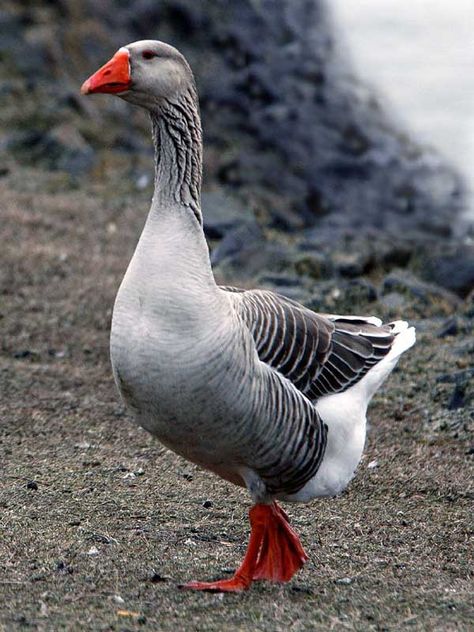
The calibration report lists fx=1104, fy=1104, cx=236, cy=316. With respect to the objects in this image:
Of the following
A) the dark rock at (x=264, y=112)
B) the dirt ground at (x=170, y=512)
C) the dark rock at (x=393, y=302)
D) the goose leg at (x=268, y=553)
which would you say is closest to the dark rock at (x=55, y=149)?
the dark rock at (x=264, y=112)

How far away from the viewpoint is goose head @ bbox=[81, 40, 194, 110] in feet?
16.7

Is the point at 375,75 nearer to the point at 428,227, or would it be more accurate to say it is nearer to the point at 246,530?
the point at 428,227

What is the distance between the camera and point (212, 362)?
4828 mm

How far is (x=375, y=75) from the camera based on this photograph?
26.5m

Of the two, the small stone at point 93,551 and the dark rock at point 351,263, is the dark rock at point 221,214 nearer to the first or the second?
the dark rock at point 351,263

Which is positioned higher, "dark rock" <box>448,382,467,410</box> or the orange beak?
the orange beak

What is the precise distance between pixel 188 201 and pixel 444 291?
6.29m

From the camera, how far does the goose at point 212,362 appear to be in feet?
16.0

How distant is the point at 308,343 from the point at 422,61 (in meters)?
24.2

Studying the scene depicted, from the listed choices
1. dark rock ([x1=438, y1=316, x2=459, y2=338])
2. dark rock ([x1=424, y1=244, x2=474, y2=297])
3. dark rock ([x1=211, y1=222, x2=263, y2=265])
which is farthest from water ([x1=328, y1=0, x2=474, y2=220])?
dark rock ([x1=438, y1=316, x2=459, y2=338])

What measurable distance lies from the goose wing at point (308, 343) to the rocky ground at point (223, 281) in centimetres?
94

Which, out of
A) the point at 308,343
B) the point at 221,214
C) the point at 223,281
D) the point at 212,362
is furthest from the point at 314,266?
the point at 212,362

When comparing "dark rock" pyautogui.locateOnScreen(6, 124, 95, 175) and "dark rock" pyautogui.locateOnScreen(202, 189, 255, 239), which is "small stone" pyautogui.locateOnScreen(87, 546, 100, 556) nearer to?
"dark rock" pyautogui.locateOnScreen(202, 189, 255, 239)

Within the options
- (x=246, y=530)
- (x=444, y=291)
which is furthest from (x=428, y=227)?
(x=246, y=530)
